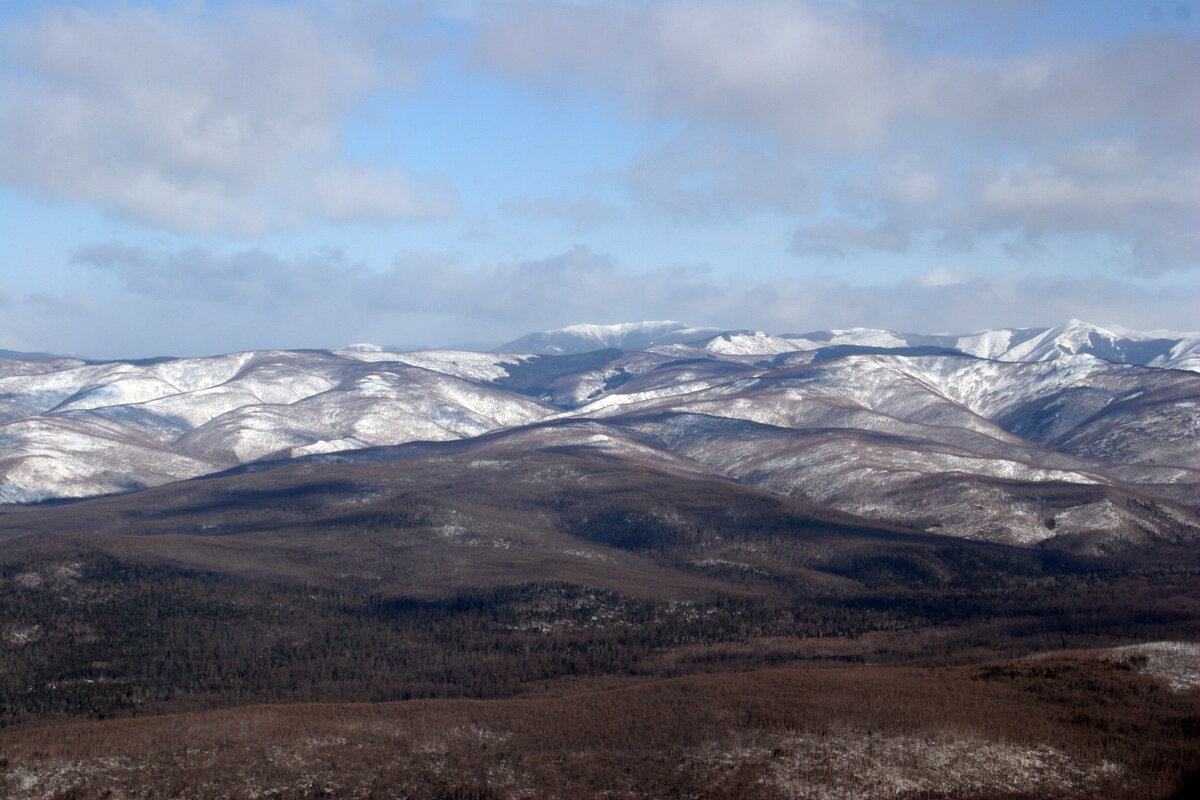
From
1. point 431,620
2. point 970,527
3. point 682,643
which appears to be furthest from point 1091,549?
point 431,620

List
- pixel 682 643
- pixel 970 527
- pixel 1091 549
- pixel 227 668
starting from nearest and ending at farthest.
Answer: pixel 227 668, pixel 682 643, pixel 1091 549, pixel 970 527

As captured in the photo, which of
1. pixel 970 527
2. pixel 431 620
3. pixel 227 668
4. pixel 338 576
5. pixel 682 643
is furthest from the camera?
pixel 970 527

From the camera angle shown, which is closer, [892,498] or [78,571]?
[78,571]

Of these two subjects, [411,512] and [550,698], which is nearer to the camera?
[550,698]

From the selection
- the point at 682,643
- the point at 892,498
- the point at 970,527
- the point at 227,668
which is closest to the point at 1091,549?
the point at 970,527

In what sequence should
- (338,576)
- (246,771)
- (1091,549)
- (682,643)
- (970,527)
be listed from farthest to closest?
1. (970,527)
2. (1091,549)
3. (338,576)
4. (682,643)
5. (246,771)

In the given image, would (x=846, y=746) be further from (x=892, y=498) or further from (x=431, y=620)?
(x=892, y=498)

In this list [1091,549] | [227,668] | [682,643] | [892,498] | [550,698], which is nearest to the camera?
[550,698]

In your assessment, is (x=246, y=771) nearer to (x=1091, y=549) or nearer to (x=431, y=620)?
(x=431, y=620)
